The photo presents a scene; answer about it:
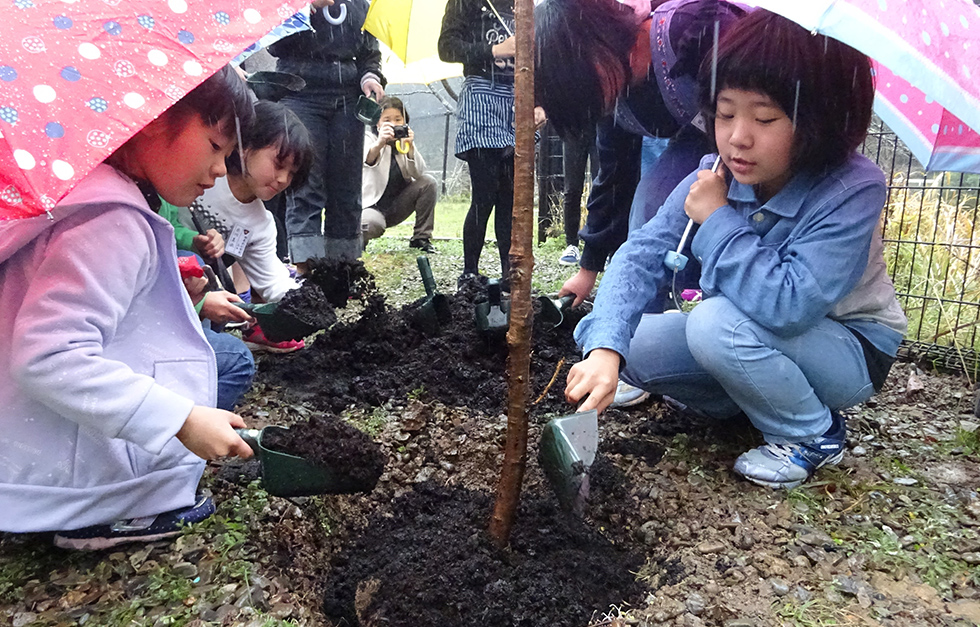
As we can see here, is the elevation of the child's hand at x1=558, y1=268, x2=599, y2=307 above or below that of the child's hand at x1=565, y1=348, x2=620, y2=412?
below

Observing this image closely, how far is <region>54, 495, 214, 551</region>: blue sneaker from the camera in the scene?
156 cm

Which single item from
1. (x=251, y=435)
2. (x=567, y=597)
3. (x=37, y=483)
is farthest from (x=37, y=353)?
(x=567, y=597)

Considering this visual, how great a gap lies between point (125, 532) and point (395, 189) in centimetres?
603

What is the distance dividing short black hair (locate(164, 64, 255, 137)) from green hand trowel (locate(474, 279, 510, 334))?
4.61 ft

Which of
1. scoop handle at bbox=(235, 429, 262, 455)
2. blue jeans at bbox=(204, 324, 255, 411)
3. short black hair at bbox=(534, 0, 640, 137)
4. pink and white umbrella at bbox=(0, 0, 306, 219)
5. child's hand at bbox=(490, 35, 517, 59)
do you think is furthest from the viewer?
child's hand at bbox=(490, 35, 517, 59)

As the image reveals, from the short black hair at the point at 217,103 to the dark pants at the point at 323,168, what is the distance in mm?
1935

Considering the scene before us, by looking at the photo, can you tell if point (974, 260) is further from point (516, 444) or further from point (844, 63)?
point (516, 444)

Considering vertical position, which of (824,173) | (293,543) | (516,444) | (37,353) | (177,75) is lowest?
(293,543)

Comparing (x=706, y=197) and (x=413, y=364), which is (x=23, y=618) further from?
(x=706, y=197)

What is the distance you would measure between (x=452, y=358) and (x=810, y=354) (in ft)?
4.78

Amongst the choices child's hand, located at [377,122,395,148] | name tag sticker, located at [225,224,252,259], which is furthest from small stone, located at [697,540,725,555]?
child's hand, located at [377,122,395,148]

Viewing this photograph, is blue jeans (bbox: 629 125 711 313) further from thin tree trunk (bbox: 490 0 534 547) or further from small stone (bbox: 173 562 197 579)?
small stone (bbox: 173 562 197 579)

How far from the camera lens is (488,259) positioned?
6.15 metres

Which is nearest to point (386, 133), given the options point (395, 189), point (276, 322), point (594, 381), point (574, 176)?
point (395, 189)
